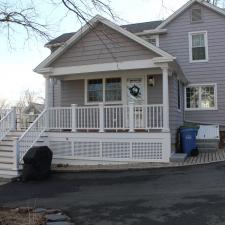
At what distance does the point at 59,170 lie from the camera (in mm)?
13484

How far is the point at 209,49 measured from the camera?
19516 millimetres

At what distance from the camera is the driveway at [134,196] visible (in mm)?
7098

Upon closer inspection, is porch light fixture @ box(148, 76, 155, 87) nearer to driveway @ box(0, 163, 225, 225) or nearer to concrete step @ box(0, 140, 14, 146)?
driveway @ box(0, 163, 225, 225)

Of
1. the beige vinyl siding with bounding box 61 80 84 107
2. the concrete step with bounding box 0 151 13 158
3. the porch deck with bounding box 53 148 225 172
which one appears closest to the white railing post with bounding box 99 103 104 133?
the porch deck with bounding box 53 148 225 172

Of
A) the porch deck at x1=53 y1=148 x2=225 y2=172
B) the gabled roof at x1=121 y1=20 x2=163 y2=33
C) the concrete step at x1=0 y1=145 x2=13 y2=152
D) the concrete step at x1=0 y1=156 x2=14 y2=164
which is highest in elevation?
the gabled roof at x1=121 y1=20 x2=163 y2=33

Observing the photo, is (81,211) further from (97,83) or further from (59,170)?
(97,83)

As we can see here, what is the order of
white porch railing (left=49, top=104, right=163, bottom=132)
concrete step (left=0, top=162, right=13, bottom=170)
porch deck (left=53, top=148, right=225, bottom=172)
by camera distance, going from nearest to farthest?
Answer: porch deck (left=53, top=148, right=225, bottom=172)
concrete step (left=0, top=162, right=13, bottom=170)
white porch railing (left=49, top=104, right=163, bottom=132)

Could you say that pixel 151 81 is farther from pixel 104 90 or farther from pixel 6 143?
pixel 6 143

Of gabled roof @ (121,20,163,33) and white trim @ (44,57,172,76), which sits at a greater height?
gabled roof @ (121,20,163,33)

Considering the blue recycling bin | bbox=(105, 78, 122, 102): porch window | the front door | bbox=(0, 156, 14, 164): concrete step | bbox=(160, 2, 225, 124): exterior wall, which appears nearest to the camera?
bbox=(0, 156, 14, 164): concrete step

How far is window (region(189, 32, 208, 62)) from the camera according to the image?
64.4 ft

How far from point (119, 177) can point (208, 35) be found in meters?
10.9

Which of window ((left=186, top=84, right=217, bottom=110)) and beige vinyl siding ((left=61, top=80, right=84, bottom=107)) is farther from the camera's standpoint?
window ((left=186, top=84, right=217, bottom=110))

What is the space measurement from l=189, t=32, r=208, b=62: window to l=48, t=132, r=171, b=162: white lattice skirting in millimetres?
7847
